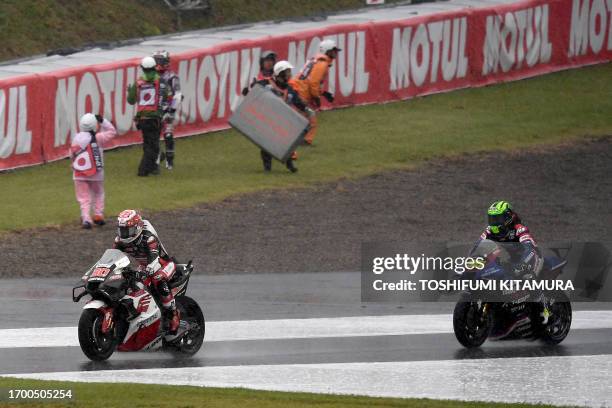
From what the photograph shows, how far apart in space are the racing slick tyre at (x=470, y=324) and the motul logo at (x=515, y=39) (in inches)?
715

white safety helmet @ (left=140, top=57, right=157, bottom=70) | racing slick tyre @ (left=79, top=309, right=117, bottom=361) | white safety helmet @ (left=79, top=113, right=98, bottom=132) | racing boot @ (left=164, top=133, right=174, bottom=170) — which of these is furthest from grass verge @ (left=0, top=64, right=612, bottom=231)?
racing slick tyre @ (left=79, top=309, right=117, bottom=361)

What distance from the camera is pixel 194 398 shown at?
1181 centimetres

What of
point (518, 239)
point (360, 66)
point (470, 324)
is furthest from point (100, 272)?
point (360, 66)

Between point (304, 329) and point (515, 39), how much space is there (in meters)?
18.6

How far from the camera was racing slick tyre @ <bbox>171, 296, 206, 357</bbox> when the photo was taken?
14.0m

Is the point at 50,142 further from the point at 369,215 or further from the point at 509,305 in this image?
the point at 509,305

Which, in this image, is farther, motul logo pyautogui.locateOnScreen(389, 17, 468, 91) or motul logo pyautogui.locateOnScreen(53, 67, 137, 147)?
motul logo pyautogui.locateOnScreen(389, 17, 468, 91)

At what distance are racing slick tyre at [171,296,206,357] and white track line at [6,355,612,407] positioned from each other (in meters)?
0.62

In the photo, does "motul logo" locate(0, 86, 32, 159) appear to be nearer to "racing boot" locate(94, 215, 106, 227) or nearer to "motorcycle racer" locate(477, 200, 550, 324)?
"racing boot" locate(94, 215, 106, 227)

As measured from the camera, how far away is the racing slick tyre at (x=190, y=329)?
46.0ft

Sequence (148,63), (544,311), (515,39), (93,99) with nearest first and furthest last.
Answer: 1. (544,311)
2. (148,63)
3. (93,99)
4. (515,39)

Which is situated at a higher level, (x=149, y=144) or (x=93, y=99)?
(x=93, y=99)

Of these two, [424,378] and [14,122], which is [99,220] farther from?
[424,378]

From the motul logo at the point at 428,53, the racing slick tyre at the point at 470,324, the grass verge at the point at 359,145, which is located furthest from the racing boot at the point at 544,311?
the motul logo at the point at 428,53
